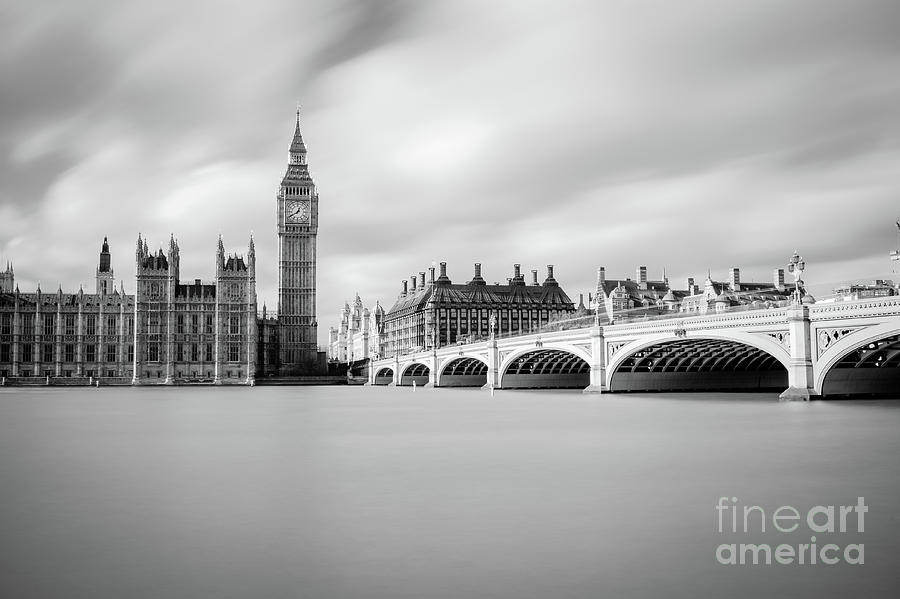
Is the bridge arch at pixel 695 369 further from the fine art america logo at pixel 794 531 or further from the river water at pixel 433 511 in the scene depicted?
the fine art america logo at pixel 794 531

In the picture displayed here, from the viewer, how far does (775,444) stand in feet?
77.9

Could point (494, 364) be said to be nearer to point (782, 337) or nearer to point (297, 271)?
point (782, 337)

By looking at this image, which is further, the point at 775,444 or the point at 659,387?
the point at 659,387

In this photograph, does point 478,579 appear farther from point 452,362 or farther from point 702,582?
point 452,362

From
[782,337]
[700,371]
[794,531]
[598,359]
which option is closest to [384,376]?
[700,371]

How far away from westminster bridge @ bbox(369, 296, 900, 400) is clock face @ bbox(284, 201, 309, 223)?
50970 mm

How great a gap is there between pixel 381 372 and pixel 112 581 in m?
121

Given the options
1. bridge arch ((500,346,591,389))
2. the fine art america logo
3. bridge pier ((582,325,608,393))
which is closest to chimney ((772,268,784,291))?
bridge arch ((500,346,591,389))

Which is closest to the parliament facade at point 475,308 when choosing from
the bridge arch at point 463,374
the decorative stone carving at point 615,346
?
the bridge arch at point 463,374

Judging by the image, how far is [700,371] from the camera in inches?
2773

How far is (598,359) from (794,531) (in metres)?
47.7

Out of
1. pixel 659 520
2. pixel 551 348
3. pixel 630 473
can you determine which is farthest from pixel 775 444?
pixel 551 348

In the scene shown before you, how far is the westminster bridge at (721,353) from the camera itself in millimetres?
39844

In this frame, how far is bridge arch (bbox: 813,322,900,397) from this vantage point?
37812mm
